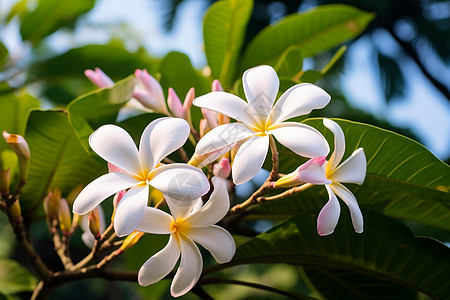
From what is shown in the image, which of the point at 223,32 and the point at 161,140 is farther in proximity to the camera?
the point at 223,32

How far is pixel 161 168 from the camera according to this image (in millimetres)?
536

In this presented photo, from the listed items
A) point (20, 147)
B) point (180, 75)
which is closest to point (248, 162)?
point (20, 147)

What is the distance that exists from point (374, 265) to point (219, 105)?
35 cm

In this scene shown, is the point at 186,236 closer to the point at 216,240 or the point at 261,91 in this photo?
the point at 216,240

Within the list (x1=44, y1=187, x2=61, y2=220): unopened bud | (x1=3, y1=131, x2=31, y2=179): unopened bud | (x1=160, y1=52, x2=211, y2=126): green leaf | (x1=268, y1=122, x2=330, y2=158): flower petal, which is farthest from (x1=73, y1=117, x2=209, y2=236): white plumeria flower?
(x1=160, y1=52, x2=211, y2=126): green leaf

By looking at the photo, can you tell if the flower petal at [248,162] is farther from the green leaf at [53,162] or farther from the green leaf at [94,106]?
the green leaf at [53,162]

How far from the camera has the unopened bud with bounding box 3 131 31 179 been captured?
2.31 ft

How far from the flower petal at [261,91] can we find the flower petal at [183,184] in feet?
0.39

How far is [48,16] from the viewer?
139 cm

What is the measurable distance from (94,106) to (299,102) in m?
0.35

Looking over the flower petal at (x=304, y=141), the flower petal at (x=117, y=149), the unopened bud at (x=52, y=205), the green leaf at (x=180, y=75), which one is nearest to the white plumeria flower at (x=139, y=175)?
the flower petal at (x=117, y=149)

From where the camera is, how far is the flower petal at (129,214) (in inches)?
19.2

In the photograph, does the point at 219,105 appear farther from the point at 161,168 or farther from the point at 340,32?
the point at 340,32

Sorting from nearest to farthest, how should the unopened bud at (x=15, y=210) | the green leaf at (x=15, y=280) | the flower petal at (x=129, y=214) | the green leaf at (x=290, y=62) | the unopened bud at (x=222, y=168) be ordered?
1. the flower petal at (x=129, y=214)
2. the unopened bud at (x=222, y=168)
3. the unopened bud at (x=15, y=210)
4. the green leaf at (x=290, y=62)
5. the green leaf at (x=15, y=280)
